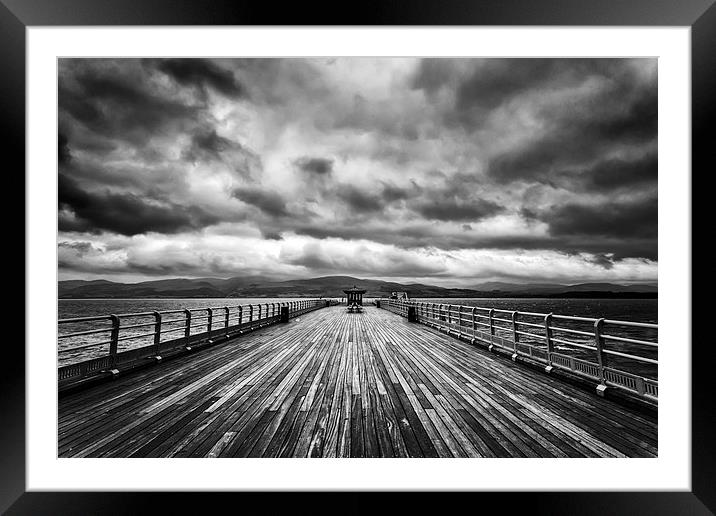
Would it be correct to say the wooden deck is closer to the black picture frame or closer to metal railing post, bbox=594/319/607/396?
metal railing post, bbox=594/319/607/396

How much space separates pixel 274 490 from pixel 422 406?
90.8 inches

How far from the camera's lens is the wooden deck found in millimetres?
3086

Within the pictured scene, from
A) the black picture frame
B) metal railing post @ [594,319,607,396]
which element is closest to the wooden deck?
metal railing post @ [594,319,607,396]

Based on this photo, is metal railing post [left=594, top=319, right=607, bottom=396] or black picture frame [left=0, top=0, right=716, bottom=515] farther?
metal railing post [left=594, top=319, right=607, bottom=396]

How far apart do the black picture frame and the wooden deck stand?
0.63m

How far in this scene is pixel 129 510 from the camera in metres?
2.34

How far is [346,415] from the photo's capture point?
12.7 ft

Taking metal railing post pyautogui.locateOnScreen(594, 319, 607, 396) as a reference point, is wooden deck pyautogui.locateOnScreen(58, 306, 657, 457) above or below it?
below

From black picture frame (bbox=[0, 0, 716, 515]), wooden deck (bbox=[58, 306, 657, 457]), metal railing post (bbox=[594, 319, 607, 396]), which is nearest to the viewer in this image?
black picture frame (bbox=[0, 0, 716, 515])
